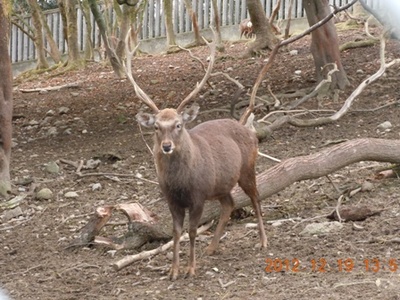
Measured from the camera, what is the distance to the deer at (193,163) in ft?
16.8

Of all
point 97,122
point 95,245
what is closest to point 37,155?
point 97,122

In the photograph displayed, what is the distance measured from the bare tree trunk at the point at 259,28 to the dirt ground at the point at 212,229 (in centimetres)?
25

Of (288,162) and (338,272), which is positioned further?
(288,162)

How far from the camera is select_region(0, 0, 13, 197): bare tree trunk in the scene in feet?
25.6

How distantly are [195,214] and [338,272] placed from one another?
99 centimetres

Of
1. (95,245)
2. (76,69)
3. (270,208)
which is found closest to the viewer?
(95,245)

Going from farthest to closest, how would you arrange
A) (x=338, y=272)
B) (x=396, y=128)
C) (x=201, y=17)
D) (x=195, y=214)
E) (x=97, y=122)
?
1. (x=201, y=17)
2. (x=97, y=122)
3. (x=396, y=128)
4. (x=195, y=214)
5. (x=338, y=272)

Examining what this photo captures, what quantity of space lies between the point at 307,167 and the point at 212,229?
88cm

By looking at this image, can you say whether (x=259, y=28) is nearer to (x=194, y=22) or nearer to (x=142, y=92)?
(x=194, y=22)

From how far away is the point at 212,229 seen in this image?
6.24 meters

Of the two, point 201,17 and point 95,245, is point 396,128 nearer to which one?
point 95,245

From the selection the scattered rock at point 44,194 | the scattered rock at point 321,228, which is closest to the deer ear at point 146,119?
the scattered rock at point 321,228

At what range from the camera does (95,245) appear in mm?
6016

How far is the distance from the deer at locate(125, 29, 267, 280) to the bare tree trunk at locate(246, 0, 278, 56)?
6.22 m
